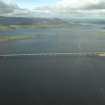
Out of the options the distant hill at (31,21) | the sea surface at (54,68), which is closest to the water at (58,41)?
the sea surface at (54,68)

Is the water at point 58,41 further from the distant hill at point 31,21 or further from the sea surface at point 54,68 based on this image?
the distant hill at point 31,21

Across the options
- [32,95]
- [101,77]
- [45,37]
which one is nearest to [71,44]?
[45,37]

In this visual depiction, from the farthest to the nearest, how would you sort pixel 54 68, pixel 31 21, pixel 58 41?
pixel 58 41 → pixel 31 21 → pixel 54 68

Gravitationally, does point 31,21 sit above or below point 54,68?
above

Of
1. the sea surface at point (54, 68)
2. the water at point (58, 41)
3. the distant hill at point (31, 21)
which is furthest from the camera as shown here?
the distant hill at point (31, 21)

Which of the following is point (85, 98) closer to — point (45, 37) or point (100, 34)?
point (45, 37)

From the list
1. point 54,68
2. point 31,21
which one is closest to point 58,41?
point 31,21

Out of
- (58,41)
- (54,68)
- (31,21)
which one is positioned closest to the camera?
(54,68)

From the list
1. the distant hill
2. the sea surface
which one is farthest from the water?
the distant hill

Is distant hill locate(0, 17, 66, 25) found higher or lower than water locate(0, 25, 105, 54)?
higher

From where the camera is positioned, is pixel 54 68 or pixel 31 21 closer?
pixel 54 68

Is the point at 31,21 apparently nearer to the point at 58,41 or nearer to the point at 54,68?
the point at 58,41

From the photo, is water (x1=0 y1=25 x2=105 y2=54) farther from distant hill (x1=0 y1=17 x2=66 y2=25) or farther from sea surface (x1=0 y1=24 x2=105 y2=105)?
distant hill (x1=0 y1=17 x2=66 y2=25)

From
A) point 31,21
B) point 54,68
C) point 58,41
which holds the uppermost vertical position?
point 31,21
